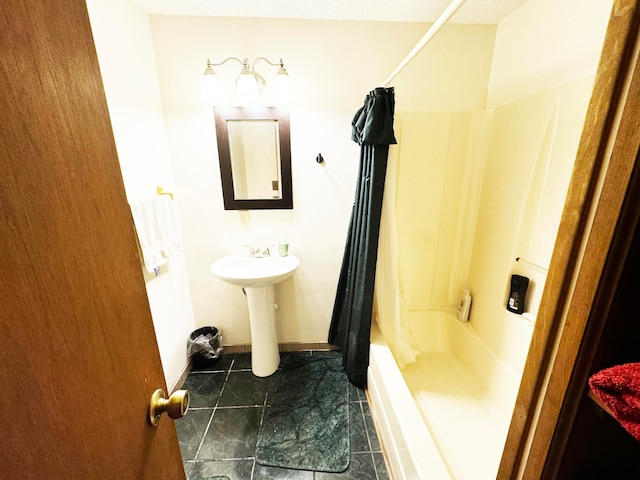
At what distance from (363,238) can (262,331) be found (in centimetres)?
101

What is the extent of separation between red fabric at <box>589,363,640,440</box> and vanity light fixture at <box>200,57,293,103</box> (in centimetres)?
168

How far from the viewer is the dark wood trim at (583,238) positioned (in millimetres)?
313

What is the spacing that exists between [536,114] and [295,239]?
5.15ft

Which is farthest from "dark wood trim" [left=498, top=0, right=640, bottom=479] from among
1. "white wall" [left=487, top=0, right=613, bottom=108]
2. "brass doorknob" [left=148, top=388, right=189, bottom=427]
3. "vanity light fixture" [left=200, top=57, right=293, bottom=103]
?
"vanity light fixture" [left=200, top=57, right=293, bottom=103]

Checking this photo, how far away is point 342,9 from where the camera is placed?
1.38 meters

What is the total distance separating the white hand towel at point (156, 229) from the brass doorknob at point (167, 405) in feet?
3.07

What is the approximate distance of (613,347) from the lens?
1.16ft

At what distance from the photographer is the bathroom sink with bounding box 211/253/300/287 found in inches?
59.3

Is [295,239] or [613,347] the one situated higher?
[613,347]

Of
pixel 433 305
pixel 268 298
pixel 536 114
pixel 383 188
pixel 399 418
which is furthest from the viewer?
pixel 433 305

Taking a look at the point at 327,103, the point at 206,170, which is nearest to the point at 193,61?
the point at 206,170

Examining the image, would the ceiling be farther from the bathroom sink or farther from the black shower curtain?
the bathroom sink

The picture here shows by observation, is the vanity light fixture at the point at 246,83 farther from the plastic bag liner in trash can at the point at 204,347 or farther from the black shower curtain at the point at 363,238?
the plastic bag liner in trash can at the point at 204,347

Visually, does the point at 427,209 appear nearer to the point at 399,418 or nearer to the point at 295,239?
the point at 295,239
